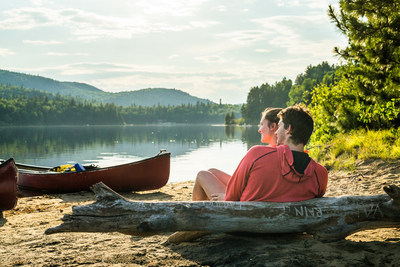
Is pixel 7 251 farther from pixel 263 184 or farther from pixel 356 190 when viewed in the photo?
pixel 356 190

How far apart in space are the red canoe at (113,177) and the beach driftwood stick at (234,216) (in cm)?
643

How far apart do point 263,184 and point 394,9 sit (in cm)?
714

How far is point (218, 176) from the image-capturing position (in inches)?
168

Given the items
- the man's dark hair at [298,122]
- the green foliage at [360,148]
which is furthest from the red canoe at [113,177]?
the man's dark hair at [298,122]

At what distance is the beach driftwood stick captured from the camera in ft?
10.8

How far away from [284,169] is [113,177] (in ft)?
23.4

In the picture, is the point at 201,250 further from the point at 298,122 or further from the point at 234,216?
the point at 298,122

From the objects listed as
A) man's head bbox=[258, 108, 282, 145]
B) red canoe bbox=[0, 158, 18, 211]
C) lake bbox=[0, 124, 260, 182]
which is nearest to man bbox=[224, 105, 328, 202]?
man's head bbox=[258, 108, 282, 145]

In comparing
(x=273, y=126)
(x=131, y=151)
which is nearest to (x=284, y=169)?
(x=273, y=126)

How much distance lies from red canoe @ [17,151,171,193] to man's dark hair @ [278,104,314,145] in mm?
6962

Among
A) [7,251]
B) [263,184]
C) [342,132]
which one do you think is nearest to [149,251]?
[263,184]

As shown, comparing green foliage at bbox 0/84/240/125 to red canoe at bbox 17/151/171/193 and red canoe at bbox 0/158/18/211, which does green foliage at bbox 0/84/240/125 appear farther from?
red canoe at bbox 0/158/18/211

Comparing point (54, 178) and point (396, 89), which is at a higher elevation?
point (396, 89)

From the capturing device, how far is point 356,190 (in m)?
6.76
